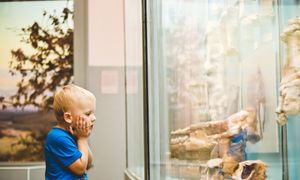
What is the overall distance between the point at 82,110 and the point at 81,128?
54 millimetres

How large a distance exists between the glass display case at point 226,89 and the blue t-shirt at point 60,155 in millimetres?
414

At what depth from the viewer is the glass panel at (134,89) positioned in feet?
7.62

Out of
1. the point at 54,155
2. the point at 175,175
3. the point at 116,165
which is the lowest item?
the point at 116,165

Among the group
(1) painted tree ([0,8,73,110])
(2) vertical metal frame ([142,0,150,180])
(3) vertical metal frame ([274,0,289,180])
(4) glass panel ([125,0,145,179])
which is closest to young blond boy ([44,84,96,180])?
(3) vertical metal frame ([274,0,289,180])

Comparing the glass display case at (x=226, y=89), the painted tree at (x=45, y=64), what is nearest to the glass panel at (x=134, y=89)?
the glass display case at (x=226, y=89)

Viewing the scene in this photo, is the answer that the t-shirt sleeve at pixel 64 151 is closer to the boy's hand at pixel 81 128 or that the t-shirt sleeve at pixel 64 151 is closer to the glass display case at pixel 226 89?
the boy's hand at pixel 81 128

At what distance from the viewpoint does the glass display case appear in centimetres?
114

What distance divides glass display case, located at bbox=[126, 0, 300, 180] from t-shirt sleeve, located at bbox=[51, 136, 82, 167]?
42cm

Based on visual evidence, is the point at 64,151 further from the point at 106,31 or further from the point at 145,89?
the point at 106,31

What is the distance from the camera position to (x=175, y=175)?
1.69 meters

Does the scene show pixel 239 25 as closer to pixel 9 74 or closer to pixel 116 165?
pixel 116 165

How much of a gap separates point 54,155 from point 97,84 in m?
1.77

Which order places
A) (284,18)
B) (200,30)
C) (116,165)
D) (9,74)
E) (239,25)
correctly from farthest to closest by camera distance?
(9,74) < (116,165) < (200,30) < (239,25) < (284,18)

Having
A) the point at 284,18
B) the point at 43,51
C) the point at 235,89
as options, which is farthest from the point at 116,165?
the point at 284,18
